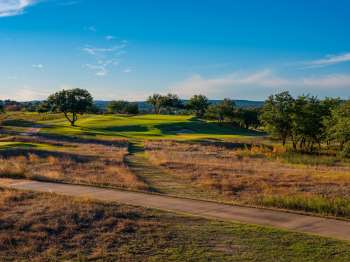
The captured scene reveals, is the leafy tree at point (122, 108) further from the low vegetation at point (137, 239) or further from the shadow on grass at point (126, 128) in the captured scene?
the low vegetation at point (137, 239)

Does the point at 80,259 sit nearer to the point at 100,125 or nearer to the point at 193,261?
the point at 193,261

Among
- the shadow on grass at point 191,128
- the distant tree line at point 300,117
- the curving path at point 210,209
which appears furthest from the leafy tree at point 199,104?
the curving path at point 210,209

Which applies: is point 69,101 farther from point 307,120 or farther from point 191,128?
point 307,120

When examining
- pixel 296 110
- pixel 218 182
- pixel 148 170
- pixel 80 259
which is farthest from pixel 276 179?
pixel 296 110

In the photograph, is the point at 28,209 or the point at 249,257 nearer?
the point at 249,257

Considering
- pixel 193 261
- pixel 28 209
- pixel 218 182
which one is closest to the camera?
pixel 193 261

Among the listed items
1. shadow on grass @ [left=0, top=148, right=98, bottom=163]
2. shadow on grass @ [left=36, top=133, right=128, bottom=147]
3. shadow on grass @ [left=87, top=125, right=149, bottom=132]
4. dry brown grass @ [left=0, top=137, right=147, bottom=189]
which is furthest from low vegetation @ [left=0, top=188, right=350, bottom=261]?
shadow on grass @ [left=87, top=125, right=149, bottom=132]

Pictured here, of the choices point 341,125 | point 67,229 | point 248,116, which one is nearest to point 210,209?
point 67,229
